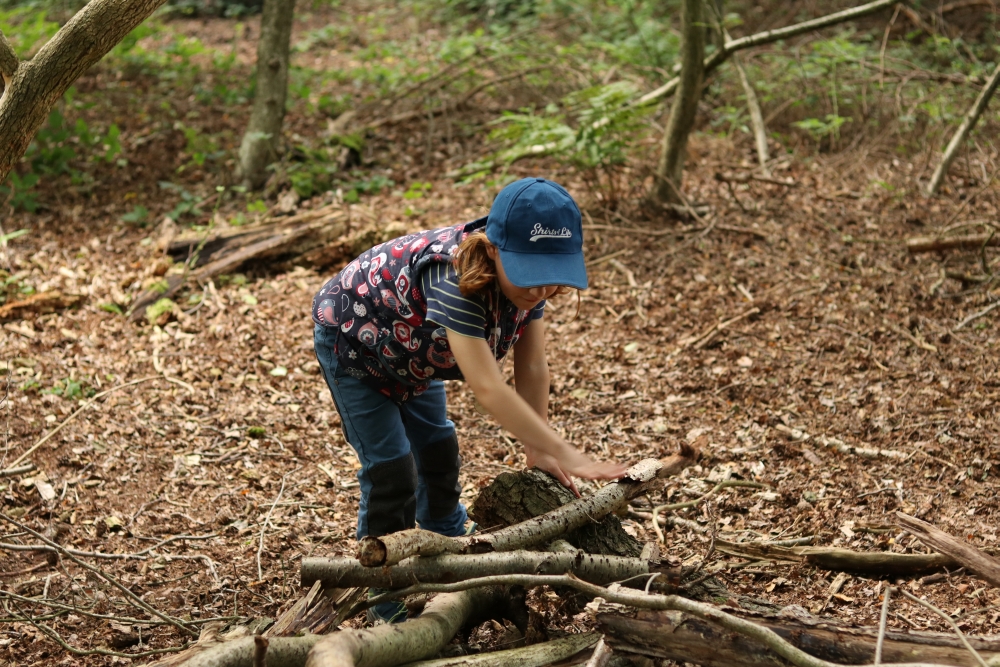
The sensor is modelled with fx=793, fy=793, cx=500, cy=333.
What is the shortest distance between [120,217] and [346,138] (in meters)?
2.17

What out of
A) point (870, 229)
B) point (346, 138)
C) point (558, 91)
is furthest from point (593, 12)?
point (870, 229)

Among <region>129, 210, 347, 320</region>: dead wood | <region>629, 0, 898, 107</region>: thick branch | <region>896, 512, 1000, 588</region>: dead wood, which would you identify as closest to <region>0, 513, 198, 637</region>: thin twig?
<region>896, 512, 1000, 588</region>: dead wood

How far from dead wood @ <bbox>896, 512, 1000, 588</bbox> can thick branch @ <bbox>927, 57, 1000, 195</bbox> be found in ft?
14.5

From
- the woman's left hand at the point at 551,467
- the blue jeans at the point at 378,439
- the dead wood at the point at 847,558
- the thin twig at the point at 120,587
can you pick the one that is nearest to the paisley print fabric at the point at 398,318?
the blue jeans at the point at 378,439

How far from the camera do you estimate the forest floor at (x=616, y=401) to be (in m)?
3.20

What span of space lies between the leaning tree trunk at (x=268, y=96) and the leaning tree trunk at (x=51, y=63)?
4944mm

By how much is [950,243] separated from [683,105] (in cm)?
213

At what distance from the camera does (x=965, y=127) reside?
6020 millimetres

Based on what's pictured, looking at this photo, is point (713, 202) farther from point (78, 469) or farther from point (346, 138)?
point (78, 469)

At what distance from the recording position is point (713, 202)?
21.5ft

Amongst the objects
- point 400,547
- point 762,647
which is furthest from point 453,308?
point 762,647

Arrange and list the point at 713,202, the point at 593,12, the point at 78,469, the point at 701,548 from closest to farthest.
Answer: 1. the point at 701,548
2. the point at 78,469
3. the point at 713,202
4. the point at 593,12

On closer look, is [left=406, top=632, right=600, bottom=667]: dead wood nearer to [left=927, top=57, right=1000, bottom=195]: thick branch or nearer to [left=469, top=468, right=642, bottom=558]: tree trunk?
[left=469, top=468, right=642, bottom=558]: tree trunk

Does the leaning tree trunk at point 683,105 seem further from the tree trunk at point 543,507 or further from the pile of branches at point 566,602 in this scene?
the pile of branches at point 566,602
